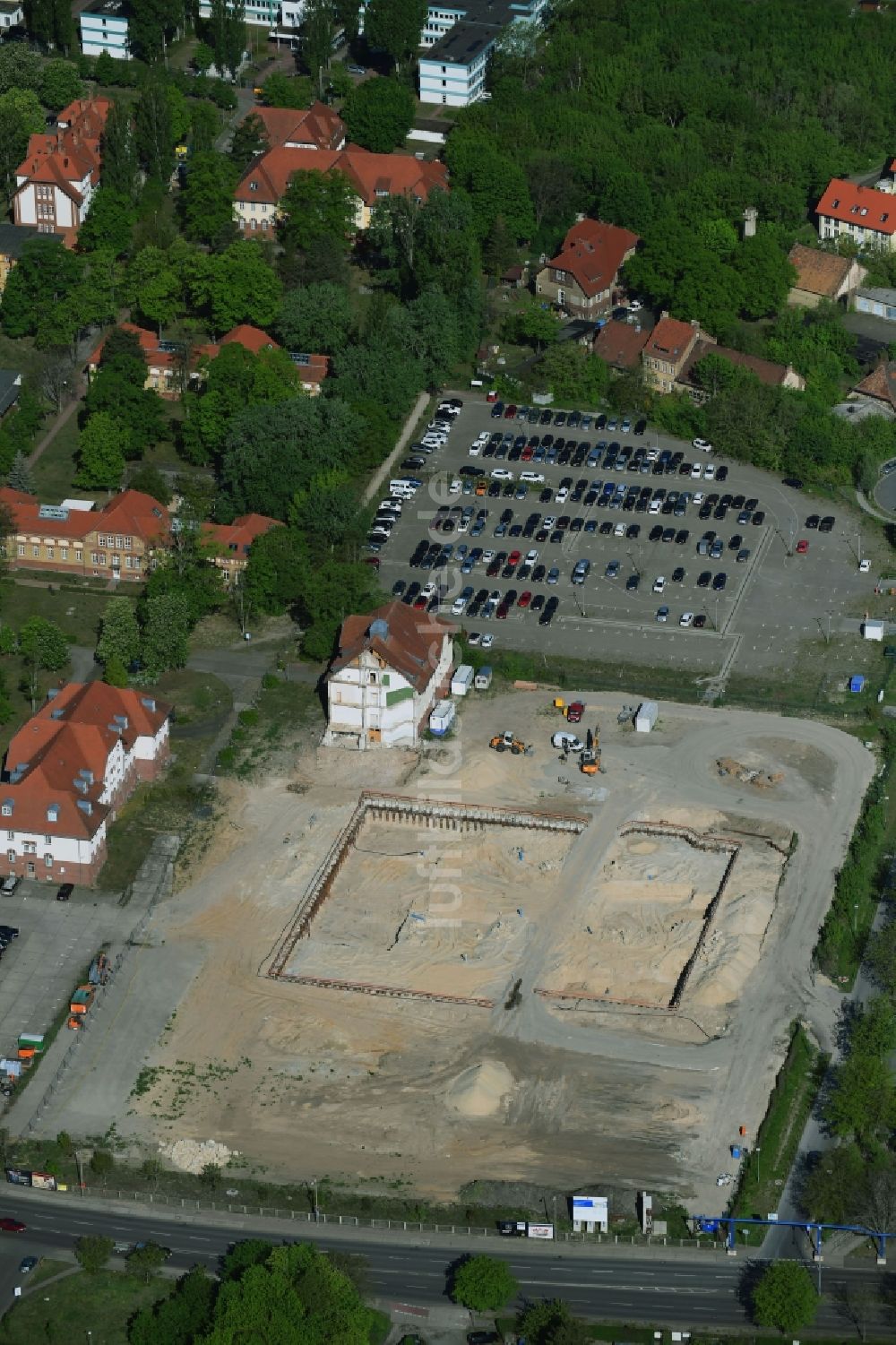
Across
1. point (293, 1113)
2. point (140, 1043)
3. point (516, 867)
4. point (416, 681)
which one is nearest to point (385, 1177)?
point (293, 1113)

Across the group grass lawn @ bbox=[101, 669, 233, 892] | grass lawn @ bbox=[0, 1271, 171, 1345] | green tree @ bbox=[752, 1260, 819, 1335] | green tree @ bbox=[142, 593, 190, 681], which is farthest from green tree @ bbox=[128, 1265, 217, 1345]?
green tree @ bbox=[142, 593, 190, 681]

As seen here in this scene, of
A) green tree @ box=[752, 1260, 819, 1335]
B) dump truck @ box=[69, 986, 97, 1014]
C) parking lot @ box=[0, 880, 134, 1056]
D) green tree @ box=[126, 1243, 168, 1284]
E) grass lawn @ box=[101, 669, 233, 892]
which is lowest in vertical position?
grass lawn @ box=[101, 669, 233, 892]

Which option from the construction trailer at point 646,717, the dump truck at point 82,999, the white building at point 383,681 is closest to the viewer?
the dump truck at point 82,999

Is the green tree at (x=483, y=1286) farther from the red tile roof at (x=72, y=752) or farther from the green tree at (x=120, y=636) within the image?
the green tree at (x=120, y=636)

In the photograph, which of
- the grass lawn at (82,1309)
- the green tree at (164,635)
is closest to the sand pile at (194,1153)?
the grass lawn at (82,1309)

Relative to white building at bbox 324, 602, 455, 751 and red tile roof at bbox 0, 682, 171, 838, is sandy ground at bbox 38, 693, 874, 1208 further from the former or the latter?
red tile roof at bbox 0, 682, 171, 838
